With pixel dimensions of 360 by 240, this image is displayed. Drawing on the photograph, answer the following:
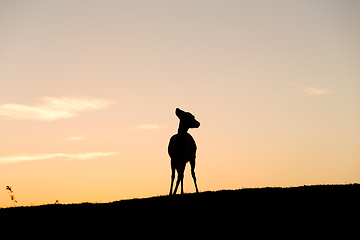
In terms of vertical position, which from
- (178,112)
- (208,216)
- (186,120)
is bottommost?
(208,216)

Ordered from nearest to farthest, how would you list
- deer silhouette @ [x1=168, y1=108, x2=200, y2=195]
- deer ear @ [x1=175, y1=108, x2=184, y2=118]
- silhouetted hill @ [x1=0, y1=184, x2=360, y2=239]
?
silhouetted hill @ [x1=0, y1=184, x2=360, y2=239] < deer silhouette @ [x1=168, y1=108, x2=200, y2=195] < deer ear @ [x1=175, y1=108, x2=184, y2=118]

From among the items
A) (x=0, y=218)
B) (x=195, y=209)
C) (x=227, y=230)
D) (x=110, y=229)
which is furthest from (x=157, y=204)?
(x=0, y=218)

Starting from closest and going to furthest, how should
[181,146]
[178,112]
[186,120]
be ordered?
[181,146]
[186,120]
[178,112]

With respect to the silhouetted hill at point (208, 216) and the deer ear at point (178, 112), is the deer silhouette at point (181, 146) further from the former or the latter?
the silhouetted hill at point (208, 216)

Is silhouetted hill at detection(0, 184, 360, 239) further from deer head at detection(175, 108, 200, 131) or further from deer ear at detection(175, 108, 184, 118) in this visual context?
deer ear at detection(175, 108, 184, 118)

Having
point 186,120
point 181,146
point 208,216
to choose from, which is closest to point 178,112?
point 186,120

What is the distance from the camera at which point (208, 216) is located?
1852cm

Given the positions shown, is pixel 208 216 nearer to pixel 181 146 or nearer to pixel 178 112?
pixel 181 146

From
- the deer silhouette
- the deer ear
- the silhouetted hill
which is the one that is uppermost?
the deer ear

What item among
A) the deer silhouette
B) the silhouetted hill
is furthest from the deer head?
the silhouetted hill

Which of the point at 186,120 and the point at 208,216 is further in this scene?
the point at 186,120

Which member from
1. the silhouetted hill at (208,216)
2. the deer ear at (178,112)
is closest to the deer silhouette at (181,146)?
the deer ear at (178,112)

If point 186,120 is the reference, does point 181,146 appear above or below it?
below

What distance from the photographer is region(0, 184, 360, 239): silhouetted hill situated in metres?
16.7
